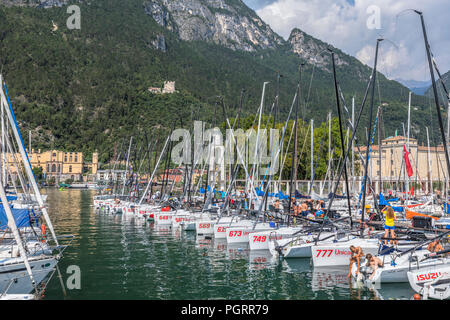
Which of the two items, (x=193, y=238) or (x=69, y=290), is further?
(x=193, y=238)

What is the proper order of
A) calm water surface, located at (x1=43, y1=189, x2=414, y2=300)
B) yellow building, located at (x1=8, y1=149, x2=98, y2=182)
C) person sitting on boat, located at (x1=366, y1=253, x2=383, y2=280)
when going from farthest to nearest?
yellow building, located at (x1=8, y1=149, x2=98, y2=182) < person sitting on boat, located at (x1=366, y1=253, x2=383, y2=280) < calm water surface, located at (x1=43, y1=189, x2=414, y2=300)

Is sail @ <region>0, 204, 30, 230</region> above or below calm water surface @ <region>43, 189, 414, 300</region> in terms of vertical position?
above

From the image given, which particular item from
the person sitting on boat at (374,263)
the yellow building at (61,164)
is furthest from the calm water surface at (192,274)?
the yellow building at (61,164)

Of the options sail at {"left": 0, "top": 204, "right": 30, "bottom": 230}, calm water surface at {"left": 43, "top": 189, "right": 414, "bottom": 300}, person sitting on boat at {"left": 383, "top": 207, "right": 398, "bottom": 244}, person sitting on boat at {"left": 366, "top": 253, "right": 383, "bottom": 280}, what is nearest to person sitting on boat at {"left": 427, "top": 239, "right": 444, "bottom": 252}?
person sitting on boat at {"left": 383, "top": 207, "right": 398, "bottom": 244}

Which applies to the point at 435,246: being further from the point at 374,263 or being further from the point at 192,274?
the point at 192,274

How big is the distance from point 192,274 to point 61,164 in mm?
166089

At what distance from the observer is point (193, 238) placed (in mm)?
30875

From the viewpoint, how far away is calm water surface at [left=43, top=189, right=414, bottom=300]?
Result: 1627 centimetres

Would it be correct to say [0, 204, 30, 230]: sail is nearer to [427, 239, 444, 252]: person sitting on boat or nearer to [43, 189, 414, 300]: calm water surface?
[43, 189, 414, 300]: calm water surface

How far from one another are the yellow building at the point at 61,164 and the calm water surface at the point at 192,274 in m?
150

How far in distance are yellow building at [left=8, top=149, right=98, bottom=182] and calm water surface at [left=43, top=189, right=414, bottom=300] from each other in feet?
492

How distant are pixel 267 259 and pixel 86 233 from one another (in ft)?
55.2
